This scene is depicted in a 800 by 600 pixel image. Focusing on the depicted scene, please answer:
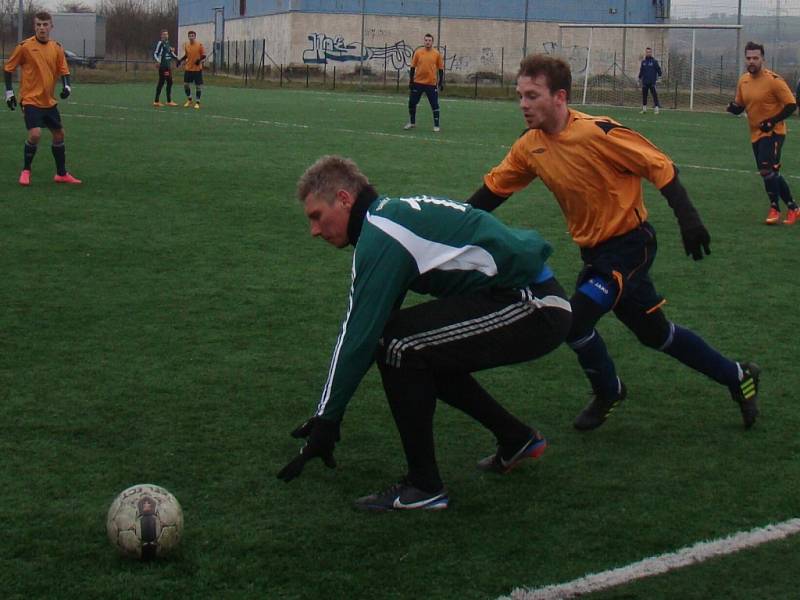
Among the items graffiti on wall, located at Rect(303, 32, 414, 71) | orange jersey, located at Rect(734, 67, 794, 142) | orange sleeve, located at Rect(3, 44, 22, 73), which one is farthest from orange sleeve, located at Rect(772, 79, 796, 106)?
graffiti on wall, located at Rect(303, 32, 414, 71)

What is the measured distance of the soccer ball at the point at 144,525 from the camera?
3.90 metres

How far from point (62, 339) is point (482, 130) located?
18.2 meters

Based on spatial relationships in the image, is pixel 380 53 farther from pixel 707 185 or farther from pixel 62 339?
pixel 62 339

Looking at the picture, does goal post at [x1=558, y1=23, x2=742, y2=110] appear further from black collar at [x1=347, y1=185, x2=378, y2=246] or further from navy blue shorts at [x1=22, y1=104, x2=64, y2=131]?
black collar at [x1=347, y1=185, x2=378, y2=246]

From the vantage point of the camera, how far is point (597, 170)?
17.1 ft

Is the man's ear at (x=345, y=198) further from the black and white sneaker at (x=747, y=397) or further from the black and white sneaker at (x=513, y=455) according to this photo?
the black and white sneaker at (x=747, y=397)

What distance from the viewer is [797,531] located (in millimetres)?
4250

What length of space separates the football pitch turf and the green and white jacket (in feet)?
2.21

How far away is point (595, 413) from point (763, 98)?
8254 millimetres

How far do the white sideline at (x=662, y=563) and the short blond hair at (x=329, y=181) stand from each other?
151 centimetres

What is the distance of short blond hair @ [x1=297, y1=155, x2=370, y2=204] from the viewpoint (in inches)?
161

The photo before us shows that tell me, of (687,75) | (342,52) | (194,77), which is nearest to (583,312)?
(194,77)

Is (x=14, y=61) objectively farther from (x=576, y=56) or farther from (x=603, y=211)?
(x=576, y=56)

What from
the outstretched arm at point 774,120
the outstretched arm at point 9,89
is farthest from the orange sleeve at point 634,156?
the outstretched arm at point 9,89
